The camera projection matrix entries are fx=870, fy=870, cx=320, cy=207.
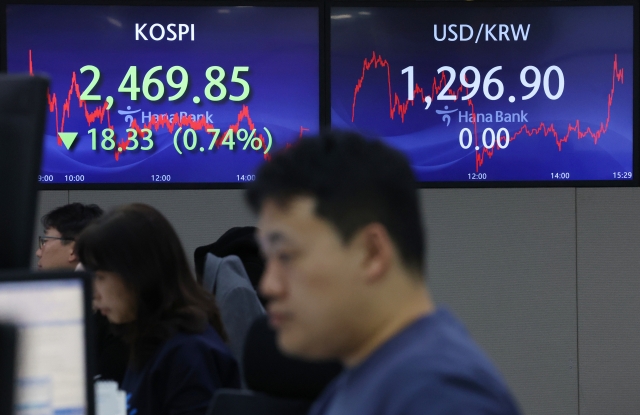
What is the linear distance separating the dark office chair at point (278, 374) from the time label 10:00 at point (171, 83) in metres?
2.23

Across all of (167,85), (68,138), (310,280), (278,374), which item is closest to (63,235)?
(68,138)

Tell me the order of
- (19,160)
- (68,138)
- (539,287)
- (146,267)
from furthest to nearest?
1. (539,287)
2. (68,138)
3. (146,267)
4. (19,160)

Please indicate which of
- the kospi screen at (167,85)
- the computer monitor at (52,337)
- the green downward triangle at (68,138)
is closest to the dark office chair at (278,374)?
the computer monitor at (52,337)

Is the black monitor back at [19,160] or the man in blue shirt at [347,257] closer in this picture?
the man in blue shirt at [347,257]

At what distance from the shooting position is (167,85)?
349 cm

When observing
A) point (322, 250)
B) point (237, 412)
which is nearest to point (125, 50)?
point (237, 412)

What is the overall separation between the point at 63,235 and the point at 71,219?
60mm

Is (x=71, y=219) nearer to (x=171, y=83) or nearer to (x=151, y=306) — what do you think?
(x=171, y=83)

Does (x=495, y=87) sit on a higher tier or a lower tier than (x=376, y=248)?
higher

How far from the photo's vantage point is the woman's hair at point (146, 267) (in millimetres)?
1845

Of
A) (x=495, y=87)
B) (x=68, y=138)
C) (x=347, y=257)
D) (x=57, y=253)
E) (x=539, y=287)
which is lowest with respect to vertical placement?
(x=539, y=287)

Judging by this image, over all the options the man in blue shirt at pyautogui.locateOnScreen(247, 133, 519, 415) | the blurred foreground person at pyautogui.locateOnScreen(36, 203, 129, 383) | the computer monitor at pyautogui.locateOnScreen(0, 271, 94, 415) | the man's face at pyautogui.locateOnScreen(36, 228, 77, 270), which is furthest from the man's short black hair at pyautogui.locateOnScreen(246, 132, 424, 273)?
the man's face at pyautogui.locateOnScreen(36, 228, 77, 270)

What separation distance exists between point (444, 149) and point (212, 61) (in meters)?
1.00

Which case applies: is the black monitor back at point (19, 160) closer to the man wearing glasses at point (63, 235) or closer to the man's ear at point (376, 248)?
the man's ear at point (376, 248)
